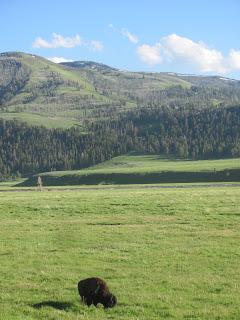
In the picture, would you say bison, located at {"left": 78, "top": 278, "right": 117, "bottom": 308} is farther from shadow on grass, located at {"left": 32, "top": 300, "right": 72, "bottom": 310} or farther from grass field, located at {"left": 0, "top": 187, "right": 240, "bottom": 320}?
shadow on grass, located at {"left": 32, "top": 300, "right": 72, "bottom": 310}

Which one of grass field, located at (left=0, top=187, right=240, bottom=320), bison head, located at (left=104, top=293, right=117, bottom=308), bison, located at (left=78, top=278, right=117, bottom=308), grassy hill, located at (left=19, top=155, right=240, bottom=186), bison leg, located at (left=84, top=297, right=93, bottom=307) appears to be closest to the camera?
grass field, located at (left=0, top=187, right=240, bottom=320)

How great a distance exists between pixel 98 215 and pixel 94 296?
84.3 ft

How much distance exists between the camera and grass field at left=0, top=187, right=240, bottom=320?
16844mm

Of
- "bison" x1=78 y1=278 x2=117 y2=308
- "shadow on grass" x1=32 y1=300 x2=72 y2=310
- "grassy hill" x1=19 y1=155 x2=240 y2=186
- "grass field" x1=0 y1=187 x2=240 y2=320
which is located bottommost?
"grassy hill" x1=19 y1=155 x2=240 y2=186

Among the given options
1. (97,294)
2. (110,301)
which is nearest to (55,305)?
(97,294)

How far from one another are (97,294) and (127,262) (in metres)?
7.01

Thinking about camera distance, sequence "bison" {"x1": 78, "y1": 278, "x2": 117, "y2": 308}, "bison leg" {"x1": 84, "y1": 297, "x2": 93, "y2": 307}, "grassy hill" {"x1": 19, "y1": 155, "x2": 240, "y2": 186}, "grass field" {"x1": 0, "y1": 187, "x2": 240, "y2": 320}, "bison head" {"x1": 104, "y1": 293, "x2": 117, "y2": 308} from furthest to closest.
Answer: "grassy hill" {"x1": 19, "y1": 155, "x2": 240, "y2": 186} < "bison leg" {"x1": 84, "y1": 297, "x2": 93, "y2": 307} < "bison" {"x1": 78, "y1": 278, "x2": 117, "y2": 308} < "bison head" {"x1": 104, "y1": 293, "x2": 117, "y2": 308} < "grass field" {"x1": 0, "y1": 187, "x2": 240, "y2": 320}

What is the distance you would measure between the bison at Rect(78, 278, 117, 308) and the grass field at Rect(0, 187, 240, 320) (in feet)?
1.09

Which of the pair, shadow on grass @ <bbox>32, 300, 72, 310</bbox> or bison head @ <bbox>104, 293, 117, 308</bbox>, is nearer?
bison head @ <bbox>104, 293, 117, 308</bbox>

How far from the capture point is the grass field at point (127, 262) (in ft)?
A: 55.3

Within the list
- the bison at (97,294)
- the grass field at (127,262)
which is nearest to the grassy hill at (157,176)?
the grass field at (127,262)

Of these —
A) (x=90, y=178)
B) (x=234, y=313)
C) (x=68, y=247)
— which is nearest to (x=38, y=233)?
(x=68, y=247)

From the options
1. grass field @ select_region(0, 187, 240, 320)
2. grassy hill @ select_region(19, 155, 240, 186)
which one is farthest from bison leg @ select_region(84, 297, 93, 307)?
grassy hill @ select_region(19, 155, 240, 186)

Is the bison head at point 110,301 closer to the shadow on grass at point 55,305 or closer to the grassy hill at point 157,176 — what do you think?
the shadow on grass at point 55,305
